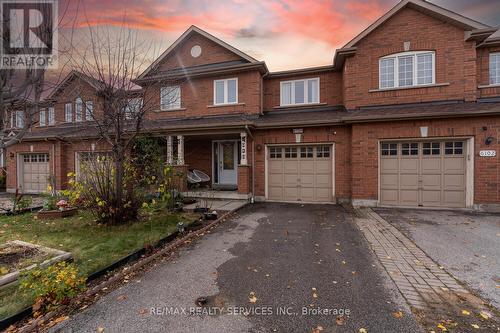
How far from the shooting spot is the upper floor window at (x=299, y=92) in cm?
1229

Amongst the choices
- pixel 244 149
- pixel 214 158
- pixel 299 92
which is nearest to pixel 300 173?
pixel 244 149

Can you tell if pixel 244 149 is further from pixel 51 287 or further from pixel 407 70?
pixel 51 287

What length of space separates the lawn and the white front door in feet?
18.2

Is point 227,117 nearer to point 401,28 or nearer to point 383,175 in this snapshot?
point 383,175

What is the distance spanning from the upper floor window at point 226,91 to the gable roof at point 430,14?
5.72 m

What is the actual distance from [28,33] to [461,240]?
9713 millimetres

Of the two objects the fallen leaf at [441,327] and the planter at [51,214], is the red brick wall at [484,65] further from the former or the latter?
the planter at [51,214]

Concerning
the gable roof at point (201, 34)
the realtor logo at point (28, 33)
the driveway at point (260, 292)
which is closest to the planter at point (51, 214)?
the driveway at point (260, 292)

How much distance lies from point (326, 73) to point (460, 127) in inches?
245

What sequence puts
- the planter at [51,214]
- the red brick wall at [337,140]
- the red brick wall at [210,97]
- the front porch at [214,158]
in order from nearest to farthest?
the planter at [51,214]
the red brick wall at [337,140]
the red brick wall at [210,97]
the front porch at [214,158]

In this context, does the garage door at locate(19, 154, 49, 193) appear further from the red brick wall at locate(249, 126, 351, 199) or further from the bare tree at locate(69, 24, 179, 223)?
the red brick wall at locate(249, 126, 351, 199)

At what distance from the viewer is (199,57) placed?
13.6 meters

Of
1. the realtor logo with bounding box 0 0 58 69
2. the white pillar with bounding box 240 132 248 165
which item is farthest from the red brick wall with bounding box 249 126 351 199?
the realtor logo with bounding box 0 0 58 69

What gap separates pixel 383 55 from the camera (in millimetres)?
10055
